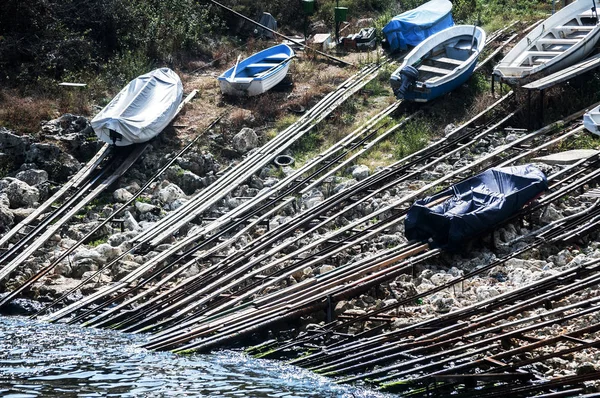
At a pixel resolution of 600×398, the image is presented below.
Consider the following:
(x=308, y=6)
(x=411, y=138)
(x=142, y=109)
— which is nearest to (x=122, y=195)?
(x=142, y=109)

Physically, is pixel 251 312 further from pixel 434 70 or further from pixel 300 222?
pixel 434 70

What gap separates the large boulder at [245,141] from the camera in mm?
24656

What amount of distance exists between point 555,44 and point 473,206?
9775mm

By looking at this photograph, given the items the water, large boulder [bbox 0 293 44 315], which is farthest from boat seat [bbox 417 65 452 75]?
the water

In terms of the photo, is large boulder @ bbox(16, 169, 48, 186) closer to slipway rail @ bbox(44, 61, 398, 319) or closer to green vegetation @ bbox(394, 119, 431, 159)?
slipway rail @ bbox(44, 61, 398, 319)

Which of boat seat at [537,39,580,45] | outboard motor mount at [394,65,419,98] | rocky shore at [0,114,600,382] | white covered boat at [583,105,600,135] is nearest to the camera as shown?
rocky shore at [0,114,600,382]

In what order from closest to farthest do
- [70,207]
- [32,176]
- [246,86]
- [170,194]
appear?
1. [70,207]
2. [170,194]
3. [32,176]
4. [246,86]

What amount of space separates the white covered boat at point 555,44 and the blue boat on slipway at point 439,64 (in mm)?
1164

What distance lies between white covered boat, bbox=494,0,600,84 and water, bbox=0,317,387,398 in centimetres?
1206

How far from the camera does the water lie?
14375 mm

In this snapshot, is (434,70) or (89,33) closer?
(434,70)

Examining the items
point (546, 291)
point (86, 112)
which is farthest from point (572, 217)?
point (86, 112)

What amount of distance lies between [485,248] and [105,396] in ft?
24.4

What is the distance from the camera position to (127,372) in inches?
599
